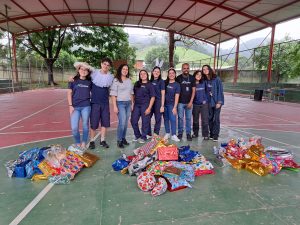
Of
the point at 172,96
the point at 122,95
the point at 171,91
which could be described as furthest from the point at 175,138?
the point at 122,95

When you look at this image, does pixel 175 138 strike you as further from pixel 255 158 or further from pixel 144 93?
pixel 255 158

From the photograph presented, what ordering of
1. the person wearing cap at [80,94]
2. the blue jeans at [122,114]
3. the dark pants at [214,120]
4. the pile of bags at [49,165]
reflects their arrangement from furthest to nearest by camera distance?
1. the dark pants at [214,120]
2. the blue jeans at [122,114]
3. the person wearing cap at [80,94]
4. the pile of bags at [49,165]

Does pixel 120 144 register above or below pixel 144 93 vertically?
below

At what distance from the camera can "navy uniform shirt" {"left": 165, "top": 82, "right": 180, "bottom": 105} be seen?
4.99m

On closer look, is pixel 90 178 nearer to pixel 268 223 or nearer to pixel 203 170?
pixel 203 170

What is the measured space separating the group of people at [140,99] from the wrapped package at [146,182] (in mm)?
1403

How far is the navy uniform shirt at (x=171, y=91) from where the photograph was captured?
499 cm

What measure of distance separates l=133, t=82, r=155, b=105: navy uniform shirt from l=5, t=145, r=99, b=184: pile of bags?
69.2 inches

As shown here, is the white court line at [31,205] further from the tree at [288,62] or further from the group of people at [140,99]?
the tree at [288,62]

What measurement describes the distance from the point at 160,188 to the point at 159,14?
1761cm

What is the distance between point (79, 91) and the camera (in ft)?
13.8

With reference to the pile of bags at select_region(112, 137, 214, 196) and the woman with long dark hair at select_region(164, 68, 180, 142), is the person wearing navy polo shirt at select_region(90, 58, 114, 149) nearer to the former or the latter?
the pile of bags at select_region(112, 137, 214, 196)

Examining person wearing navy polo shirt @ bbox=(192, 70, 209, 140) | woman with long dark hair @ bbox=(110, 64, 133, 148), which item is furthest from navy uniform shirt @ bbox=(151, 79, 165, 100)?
person wearing navy polo shirt @ bbox=(192, 70, 209, 140)

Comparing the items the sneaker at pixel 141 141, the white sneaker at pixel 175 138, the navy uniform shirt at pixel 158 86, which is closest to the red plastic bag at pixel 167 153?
the sneaker at pixel 141 141
